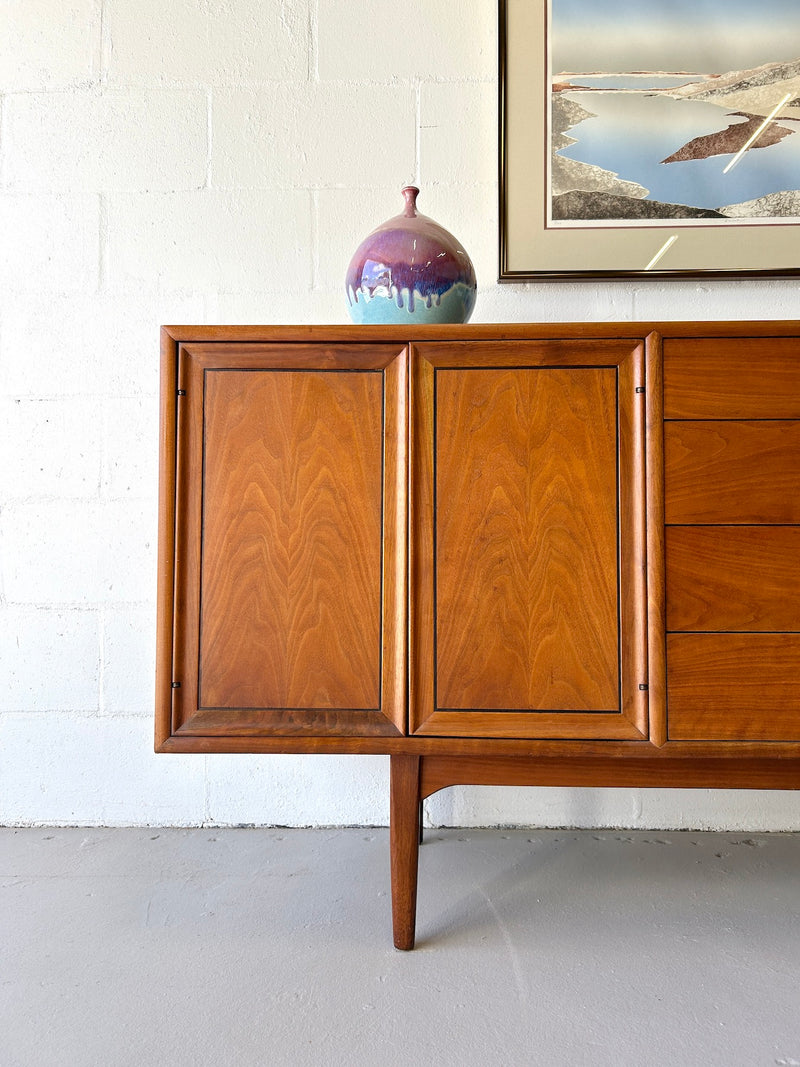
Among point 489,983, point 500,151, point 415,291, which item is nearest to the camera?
point 489,983

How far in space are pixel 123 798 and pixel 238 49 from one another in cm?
164

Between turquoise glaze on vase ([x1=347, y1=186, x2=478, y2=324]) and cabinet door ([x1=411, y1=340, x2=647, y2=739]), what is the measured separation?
142mm

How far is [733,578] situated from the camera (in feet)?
3.45

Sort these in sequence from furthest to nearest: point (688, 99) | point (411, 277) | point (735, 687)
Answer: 1. point (688, 99)
2. point (411, 277)
3. point (735, 687)

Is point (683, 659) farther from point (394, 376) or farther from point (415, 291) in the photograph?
point (415, 291)

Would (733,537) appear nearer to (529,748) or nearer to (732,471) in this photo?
(732,471)

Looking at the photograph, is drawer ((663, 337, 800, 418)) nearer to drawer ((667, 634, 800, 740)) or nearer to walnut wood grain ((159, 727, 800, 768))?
drawer ((667, 634, 800, 740))

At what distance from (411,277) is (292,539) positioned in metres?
0.46

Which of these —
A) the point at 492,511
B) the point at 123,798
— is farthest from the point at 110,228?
the point at 123,798

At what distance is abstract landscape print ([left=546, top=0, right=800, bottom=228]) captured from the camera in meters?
1.54

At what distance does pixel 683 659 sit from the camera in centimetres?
105

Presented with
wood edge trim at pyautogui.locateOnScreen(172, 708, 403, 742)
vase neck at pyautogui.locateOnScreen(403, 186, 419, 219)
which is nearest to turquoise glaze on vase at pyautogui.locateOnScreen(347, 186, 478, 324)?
vase neck at pyautogui.locateOnScreen(403, 186, 419, 219)

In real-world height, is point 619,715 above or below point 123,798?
above

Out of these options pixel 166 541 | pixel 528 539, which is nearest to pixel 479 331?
pixel 528 539
